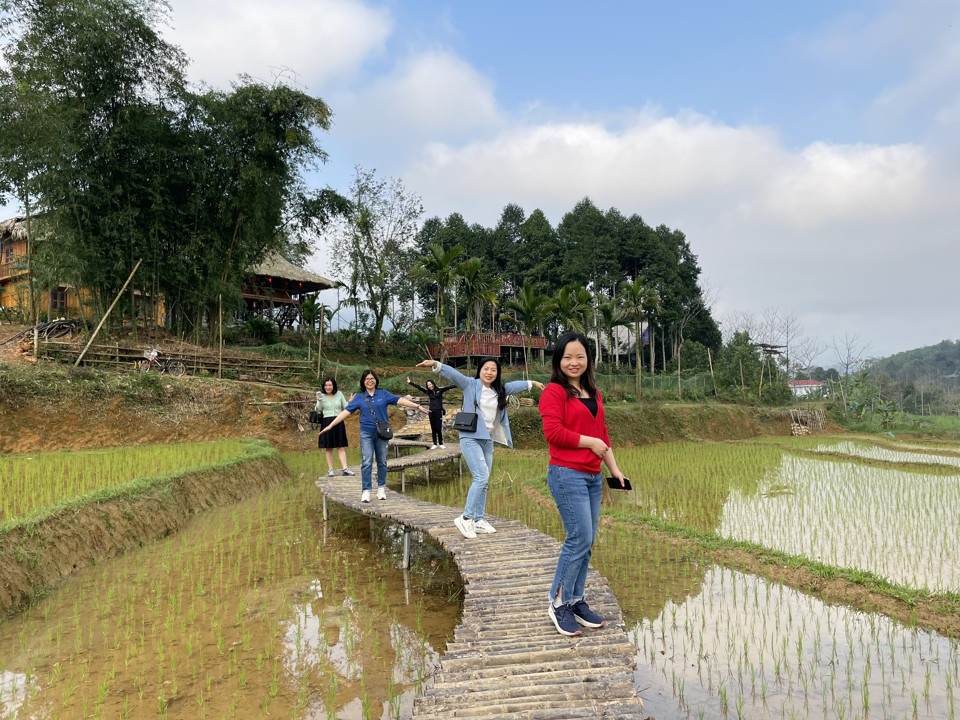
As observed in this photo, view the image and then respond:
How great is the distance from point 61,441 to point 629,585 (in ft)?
37.2

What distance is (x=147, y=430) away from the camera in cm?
1262

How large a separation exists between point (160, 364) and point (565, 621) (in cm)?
1366

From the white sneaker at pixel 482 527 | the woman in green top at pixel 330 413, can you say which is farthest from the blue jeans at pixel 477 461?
the woman in green top at pixel 330 413

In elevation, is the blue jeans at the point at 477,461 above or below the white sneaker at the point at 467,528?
above

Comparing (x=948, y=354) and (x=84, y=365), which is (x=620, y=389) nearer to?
(x=84, y=365)

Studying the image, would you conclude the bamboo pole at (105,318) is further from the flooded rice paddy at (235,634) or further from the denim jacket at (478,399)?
the denim jacket at (478,399)

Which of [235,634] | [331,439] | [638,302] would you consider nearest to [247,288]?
[638,302]

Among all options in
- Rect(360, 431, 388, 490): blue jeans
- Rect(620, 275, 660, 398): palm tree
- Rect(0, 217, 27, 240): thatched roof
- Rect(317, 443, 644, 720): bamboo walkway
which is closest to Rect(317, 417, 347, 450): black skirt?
Rect(360, 431, 388, 490): blue jeans

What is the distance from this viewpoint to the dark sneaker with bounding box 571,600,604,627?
10.5ft

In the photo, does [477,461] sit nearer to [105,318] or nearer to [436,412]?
[436,412]

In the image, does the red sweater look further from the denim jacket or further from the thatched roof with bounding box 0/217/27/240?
the thatched roof with bounding box 0/217/27/240

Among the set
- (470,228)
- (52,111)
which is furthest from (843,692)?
(470,228)

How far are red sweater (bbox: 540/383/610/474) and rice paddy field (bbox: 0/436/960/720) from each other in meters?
1.23

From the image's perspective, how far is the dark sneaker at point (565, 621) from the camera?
3125 mm
